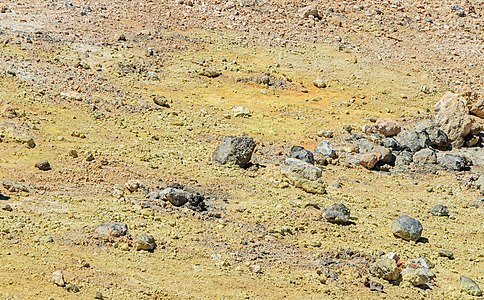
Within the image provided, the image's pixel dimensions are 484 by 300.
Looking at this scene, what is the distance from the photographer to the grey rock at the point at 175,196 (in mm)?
9492

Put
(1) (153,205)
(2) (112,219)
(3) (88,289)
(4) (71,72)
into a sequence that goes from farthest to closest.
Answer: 1. (4) (71,72)
2. (1) (153,205)
3. (2) (112,219)
4. (3) (88,289)

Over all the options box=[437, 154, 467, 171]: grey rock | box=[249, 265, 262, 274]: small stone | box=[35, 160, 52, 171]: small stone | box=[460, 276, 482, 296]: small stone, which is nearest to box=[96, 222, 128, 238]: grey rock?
box=[249, 265, 262, 274]: small stone

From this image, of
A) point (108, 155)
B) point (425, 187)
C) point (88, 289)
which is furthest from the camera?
point (425, 187)

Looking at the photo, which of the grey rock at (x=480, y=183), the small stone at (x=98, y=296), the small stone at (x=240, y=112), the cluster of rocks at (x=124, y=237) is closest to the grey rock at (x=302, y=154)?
the small stone at (x=240, y=112)

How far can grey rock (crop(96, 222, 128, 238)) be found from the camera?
831 centimetres

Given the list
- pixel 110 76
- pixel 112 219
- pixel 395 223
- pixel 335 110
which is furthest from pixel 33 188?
pixel 335 110

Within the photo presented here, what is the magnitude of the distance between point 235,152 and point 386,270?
3418mm

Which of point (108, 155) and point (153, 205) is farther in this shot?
point (108, 155)

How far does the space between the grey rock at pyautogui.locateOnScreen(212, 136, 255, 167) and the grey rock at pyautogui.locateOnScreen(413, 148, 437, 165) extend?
121 inches

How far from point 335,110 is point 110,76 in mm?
4201

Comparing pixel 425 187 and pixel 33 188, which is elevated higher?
pixel 33 188

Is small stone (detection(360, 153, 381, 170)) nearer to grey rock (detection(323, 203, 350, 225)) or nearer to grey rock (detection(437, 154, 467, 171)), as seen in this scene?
grey rock (detection(437, 154, 467, 171))

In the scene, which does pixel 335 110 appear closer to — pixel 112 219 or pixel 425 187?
pixel 425 187

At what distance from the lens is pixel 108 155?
1103 centimetres
